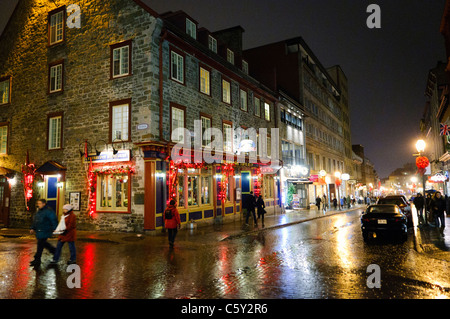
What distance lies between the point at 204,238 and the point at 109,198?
603 centimetres

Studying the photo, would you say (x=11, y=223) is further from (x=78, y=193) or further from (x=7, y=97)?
(x=7, y=97)

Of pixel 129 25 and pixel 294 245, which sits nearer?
pixel 294 245

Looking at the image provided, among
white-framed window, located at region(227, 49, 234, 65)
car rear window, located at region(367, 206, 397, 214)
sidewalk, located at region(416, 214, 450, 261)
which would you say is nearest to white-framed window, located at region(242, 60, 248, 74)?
white-framed window, located at region(227, 49, 234, 65)

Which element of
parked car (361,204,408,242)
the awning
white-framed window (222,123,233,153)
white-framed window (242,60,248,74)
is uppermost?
white-framed window (242,60,248,74)

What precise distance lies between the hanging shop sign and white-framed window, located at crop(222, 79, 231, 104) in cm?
859

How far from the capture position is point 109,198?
55.2ft

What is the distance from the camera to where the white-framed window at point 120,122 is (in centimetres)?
1638

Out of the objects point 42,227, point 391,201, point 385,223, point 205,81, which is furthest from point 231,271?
point 205,81

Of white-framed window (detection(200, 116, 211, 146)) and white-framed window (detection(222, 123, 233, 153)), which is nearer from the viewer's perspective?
white-framed window (detection(200, 116, 211, 146))

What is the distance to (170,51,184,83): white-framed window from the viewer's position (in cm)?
1735

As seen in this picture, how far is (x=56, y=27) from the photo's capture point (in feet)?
64.3

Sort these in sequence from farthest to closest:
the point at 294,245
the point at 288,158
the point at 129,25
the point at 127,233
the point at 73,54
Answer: the point at 288,158 < the point at 73,54 < the point at 129,25 < the point at 127,233 < the point at 294,245

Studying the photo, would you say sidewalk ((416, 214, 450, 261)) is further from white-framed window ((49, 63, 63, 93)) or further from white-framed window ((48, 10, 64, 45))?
white-framed window ((48, 10, 64, 45))
